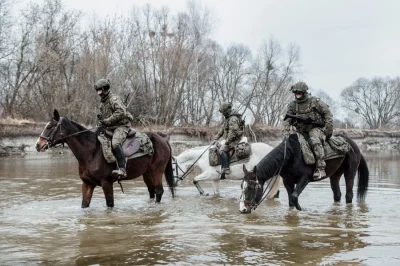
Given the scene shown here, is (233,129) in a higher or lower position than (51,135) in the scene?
higher

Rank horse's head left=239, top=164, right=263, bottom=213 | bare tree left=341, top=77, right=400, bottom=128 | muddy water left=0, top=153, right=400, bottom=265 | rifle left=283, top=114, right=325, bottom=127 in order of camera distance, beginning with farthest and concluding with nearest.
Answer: bare tree left=341, top=77, right=400, bottom=128, rifle left=283, top=114, right=325, bottom=127, horse's head left=239, top=164, right=263, bottom=213, muddy water left=0, top=153, right=400, bottom=265

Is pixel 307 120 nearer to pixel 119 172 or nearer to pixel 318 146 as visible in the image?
pixel 318 146

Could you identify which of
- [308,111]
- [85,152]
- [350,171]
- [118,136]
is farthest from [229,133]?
[85,152]

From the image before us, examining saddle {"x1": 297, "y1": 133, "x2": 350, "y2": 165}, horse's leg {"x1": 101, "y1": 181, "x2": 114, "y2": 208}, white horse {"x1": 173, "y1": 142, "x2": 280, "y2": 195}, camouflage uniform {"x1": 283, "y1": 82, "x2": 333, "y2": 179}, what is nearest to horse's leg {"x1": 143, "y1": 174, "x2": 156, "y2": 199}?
white horse {"x1": 173, "y1": 142, "x2": 280, "y2": 195}

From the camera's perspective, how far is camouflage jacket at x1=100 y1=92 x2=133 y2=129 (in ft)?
32.3

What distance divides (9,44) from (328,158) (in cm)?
3526

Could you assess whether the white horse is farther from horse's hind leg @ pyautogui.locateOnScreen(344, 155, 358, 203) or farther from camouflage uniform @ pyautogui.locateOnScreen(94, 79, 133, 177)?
camouflage uniform @ pyautogui.locateOnScreen(94, 79, 133, 177)

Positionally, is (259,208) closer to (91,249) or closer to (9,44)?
(91,249)

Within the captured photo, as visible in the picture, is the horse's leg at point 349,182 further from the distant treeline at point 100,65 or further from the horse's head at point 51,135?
the distant treeline at point 100,65

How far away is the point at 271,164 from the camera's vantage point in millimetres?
9414

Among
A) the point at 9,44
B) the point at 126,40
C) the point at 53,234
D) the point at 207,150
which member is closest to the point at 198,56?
the point at 126,40

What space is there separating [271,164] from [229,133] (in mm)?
2865

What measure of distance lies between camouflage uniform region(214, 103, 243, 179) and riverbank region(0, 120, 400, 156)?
19.8m

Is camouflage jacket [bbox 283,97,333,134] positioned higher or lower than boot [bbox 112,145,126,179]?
higher
